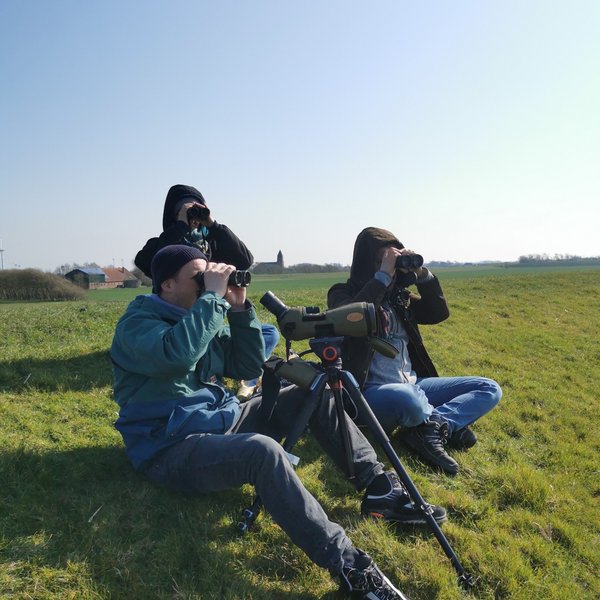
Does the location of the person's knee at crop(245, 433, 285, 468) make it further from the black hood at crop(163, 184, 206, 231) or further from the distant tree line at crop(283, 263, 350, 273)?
the distant tree line at crop(283, 263, 350, 273)

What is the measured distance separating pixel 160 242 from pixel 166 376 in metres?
1.91

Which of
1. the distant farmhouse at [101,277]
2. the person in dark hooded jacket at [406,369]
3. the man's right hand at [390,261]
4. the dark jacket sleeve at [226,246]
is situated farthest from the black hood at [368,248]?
the distant farmhouse at [101,277]

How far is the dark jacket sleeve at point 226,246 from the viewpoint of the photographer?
4484 mm

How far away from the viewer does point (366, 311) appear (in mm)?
2850

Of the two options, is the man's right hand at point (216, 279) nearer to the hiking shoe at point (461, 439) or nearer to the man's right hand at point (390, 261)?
the man's right hand at point (390, 261)

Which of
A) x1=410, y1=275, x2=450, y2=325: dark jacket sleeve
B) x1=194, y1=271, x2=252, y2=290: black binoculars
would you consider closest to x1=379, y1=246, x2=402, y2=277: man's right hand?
x1=410, y1=275, x2=450, y2=325: dark jacket sleeve

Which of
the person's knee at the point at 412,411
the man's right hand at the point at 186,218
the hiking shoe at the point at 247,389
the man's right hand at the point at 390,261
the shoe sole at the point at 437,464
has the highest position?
the man's right hand at the point at 186,218

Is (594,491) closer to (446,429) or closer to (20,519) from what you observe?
(446,429)

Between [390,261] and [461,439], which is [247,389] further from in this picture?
[461,439]

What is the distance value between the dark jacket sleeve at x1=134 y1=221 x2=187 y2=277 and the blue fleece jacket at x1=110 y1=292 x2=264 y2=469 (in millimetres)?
1402

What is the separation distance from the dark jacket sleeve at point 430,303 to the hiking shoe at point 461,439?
989 mm

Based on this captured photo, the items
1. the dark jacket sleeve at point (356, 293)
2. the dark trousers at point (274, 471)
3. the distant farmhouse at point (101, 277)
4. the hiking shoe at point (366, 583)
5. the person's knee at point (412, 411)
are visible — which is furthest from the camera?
the distant farmhouse at point (101, 277)

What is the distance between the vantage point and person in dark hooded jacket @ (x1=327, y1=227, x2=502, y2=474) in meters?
3.76

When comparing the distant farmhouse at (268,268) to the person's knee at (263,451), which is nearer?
the person's knee at (263,451)
